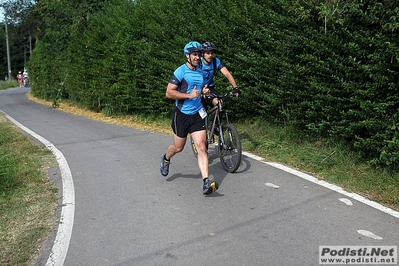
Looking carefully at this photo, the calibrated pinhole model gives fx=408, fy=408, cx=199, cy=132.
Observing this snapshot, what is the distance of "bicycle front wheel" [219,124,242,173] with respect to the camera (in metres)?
5.90

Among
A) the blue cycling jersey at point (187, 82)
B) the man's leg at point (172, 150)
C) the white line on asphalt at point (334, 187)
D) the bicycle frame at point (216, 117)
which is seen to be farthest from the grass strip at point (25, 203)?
the white line on asphalt at point (334, 187)

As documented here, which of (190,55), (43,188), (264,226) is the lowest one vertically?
(43,188)

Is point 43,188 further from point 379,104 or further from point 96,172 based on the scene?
point 379,104

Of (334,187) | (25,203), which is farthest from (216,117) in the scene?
(25,203)

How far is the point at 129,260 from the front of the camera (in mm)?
3686

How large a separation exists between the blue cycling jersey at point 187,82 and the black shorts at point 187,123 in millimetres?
60

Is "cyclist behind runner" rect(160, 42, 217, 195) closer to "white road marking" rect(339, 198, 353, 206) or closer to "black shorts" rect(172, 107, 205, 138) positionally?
"black shorts" rect(172, 107, 205, 138)

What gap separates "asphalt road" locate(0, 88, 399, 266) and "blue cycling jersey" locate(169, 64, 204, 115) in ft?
3.63

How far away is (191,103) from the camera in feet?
17.9

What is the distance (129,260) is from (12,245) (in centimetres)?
130

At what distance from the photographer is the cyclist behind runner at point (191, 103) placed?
16.9 ft

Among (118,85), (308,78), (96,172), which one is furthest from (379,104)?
(118,85)

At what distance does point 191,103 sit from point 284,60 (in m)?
2.06

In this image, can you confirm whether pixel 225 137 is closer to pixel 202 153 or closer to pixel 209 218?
pixel 202 153
